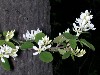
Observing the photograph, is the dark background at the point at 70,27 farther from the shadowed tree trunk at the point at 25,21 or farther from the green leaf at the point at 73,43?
the green leaf at the point at 73,43

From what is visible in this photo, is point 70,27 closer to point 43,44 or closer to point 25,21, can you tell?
point 25,21

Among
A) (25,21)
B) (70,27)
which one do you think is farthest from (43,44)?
(70,27)

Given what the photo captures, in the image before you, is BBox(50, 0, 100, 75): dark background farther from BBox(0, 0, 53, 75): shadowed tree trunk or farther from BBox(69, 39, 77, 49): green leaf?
BBox(69, 39, 77, 49): green leaf

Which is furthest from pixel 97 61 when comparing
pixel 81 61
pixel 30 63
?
pixel 30 63

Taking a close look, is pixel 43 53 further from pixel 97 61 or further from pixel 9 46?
pixel 97 61

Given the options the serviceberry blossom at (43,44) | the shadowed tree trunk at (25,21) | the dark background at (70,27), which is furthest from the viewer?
the dark background at (70,27)

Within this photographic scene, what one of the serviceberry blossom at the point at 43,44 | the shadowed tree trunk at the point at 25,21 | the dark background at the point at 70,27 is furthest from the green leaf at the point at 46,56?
the dark background at the point at 70,27
